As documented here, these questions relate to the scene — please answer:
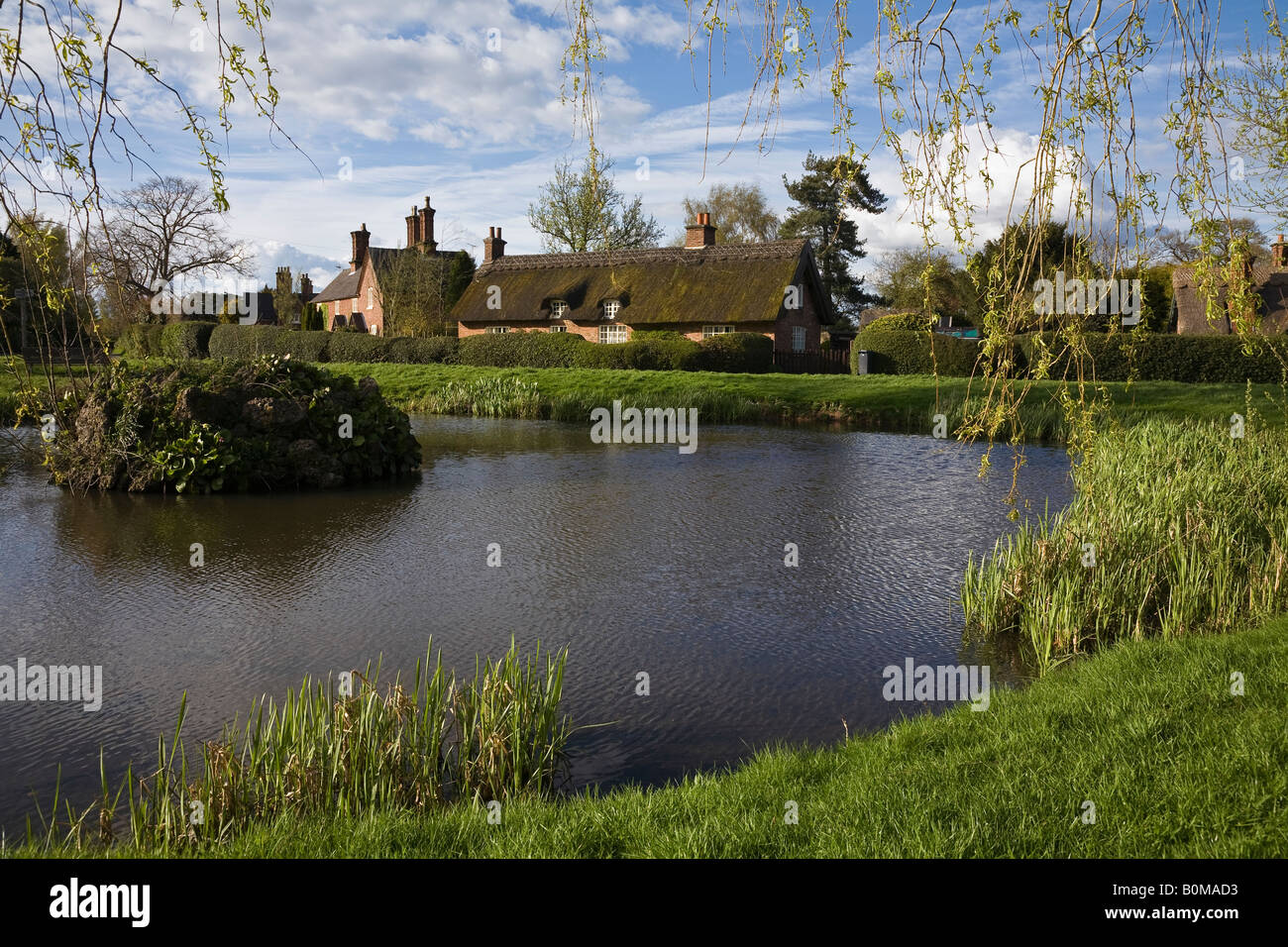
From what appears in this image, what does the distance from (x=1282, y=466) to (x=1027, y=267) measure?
688cm

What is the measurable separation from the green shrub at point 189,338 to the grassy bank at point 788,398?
2180 centimetres

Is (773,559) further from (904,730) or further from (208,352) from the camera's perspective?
(208,352)

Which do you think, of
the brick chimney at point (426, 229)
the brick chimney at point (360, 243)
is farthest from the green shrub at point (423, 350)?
the brick chimney at point (360, 243)

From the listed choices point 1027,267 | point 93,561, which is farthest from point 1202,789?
point 93,561

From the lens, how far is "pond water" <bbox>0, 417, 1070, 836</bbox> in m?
5.83

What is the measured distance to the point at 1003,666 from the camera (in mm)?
6871

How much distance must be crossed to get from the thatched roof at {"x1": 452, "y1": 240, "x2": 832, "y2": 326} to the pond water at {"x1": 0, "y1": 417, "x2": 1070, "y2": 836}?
78.5ft

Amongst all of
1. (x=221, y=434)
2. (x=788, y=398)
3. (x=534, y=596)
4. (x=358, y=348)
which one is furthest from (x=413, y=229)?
(x=534, y=596)

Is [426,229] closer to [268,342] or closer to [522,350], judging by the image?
[268,342]

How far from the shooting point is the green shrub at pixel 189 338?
44594 millimetres

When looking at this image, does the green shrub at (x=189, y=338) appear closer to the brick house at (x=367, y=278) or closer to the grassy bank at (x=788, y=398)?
the brick house at (x=367, y=278)

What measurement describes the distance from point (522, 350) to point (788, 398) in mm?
13687

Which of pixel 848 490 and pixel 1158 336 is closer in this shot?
pixel 848 490
